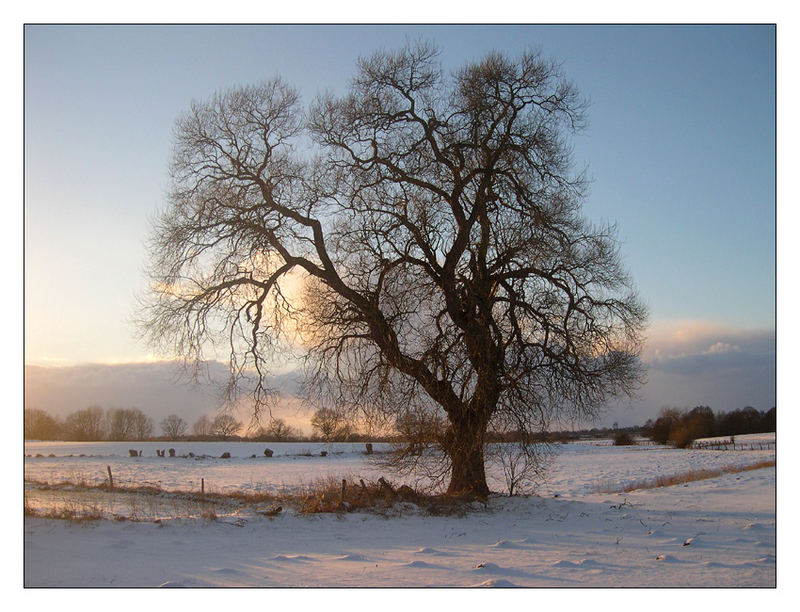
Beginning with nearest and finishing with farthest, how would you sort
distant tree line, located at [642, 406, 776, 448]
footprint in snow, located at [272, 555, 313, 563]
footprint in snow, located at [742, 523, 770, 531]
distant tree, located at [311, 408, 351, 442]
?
1. footprint in snow, located at [272, 555, 313, 563]
2. footprint in snow, located at [742, 523, 770, 531]
3. distant tree, located at [311, 408, 351, 442]
4. distant tree line, located at [642, 406, 776, 448]

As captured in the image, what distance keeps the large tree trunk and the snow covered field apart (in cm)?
66

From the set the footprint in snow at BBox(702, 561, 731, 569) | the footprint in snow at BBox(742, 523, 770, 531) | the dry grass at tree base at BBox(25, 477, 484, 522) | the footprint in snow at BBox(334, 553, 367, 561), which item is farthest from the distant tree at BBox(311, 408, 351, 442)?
the footprint in snow at BBox(742, 523, 770, 531)

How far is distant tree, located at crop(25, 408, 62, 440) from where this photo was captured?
992cm

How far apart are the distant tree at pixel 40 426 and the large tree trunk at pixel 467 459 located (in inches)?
347

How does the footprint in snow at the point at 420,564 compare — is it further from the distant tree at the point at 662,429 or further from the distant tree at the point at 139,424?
the distant tree at the point at 662,429

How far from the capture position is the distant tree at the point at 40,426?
32.6ft

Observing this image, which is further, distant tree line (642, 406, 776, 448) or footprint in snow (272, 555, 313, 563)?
distant tree line (642, 406, 776, 448)

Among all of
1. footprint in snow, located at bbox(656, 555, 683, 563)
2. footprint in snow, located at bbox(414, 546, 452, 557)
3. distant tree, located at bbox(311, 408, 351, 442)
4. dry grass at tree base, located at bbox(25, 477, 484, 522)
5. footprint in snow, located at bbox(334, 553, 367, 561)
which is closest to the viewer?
footprint in snow, located at bbox(656, 555, 683, 563)

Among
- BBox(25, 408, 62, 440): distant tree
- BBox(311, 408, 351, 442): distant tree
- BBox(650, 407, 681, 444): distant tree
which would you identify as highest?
BBox(25, 408, 62, 440): distant tree

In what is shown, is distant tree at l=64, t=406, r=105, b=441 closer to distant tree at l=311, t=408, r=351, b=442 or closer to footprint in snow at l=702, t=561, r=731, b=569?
distant tree at l=311, t=408, r=351, b=442

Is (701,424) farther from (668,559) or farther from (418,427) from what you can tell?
(668,559)

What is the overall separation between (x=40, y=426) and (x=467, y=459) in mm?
9611

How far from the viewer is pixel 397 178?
15258mm
